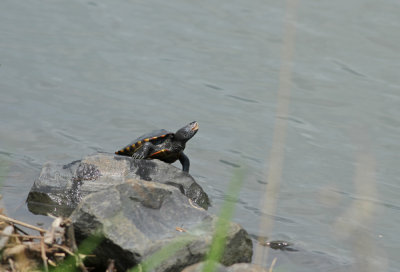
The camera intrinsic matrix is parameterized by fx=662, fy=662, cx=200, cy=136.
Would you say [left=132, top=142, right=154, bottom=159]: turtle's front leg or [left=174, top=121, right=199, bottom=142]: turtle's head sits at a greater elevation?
[left=174, top=121, right=199, bottom=142]: turtle's head

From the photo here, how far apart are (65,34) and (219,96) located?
116 inches

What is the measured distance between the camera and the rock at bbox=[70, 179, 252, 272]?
147 inches

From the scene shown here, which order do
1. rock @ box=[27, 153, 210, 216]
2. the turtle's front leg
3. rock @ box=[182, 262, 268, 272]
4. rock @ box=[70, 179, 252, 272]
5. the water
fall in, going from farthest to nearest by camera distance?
1. the water
2. the turtle's front leg
3. rock @ box=[27, 153, 210, 216]
4. rock @ box=[70, 179, 252, 272]
5. rock @ box=[182, 262, 268, 272]

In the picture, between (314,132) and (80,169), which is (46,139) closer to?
(80,169)

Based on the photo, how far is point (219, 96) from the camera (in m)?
9.26

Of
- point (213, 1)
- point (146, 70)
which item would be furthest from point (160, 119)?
point (213, 1)

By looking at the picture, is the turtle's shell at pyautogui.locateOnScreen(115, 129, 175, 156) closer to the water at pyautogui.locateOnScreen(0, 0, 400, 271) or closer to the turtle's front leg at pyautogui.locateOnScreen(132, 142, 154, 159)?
the turtle's front leg at pyautogui.locateOnScreen(132, 142, 154, 159)

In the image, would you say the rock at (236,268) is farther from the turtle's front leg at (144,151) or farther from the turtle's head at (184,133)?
the turtle's head at (184,133)

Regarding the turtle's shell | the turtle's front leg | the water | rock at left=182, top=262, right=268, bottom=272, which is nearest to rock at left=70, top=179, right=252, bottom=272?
rock at left=182, top=262, right=268, bottom=272

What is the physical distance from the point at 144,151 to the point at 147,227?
7.23 ft

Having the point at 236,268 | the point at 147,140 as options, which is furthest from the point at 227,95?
the point at 236,268

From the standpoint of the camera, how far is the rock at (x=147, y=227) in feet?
→ 12.2

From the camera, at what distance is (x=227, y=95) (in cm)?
929

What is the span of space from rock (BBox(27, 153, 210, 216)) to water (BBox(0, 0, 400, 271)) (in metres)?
0.19
